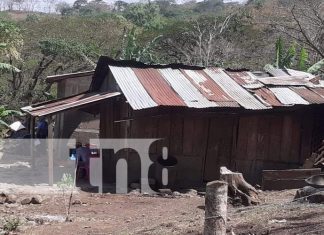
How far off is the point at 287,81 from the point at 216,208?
907 cm

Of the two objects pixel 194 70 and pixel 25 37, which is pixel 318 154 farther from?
pixel 25 37

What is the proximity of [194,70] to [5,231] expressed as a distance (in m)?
7.35

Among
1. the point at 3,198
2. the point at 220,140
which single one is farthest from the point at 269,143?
the point at 3,198

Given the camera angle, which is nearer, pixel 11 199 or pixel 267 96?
pixel 11 199

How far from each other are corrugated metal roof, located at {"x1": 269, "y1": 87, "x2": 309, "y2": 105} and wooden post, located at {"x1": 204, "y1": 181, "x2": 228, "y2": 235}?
25.0ft

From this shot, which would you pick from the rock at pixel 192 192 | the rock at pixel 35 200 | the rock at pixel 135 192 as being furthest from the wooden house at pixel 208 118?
the rock at pixel 35 200

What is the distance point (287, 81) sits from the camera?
45.9 ft

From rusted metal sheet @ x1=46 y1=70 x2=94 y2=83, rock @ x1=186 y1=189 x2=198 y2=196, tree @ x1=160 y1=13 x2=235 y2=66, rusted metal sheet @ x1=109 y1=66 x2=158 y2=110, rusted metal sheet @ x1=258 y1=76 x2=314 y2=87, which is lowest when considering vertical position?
rock @ x1=186 y1=189 x2=198 y2=196

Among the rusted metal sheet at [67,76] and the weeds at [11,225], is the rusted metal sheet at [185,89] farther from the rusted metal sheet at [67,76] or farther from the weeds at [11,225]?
the rusted metal sheet at [67,76]

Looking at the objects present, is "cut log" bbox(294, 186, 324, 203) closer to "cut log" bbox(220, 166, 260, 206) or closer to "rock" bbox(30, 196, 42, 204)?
"cut log" bbox(220, 166, 260, 206)

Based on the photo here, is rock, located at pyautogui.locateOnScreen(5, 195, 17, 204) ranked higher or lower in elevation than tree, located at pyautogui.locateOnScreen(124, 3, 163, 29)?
lower

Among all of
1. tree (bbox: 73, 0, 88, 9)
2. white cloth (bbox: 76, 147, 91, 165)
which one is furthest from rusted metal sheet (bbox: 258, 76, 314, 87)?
tree (bbox: 73, 0, 88, 9)

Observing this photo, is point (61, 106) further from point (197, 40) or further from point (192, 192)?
point (197, 40)

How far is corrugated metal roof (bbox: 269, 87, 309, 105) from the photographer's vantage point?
42.0ft
